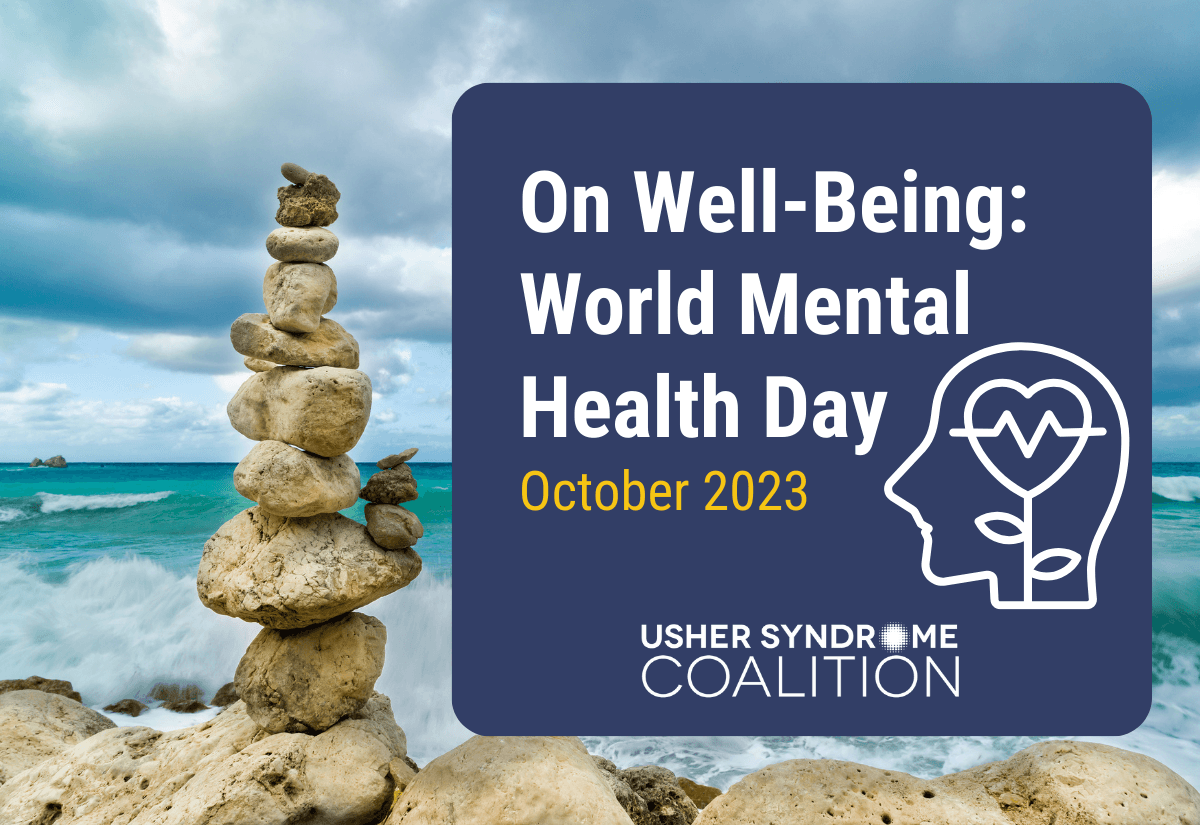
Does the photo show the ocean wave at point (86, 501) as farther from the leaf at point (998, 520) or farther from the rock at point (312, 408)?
the leaf at point (998, 520)

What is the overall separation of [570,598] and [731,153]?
250cm

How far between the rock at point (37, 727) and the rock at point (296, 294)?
12.6ft

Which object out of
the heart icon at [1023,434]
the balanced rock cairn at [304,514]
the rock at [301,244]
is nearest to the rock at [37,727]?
the balanced rock cairn at [304,514]

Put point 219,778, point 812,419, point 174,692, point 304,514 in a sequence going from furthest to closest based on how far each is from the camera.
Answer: point 174,692
point 304,514
point 219,778
point 812,419

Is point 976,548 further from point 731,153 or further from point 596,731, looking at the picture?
point 731,153

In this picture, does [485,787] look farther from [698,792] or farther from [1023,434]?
[1023,434]

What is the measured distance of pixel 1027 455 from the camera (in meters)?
3.09

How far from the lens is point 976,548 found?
10.1ft

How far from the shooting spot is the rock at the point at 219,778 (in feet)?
10.6

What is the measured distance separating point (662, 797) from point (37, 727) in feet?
15.8

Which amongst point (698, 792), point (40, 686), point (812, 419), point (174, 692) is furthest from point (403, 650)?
point (812, 419)

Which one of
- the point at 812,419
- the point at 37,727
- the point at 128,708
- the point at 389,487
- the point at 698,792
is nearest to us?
the point at 812,419

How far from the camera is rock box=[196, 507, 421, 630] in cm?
344

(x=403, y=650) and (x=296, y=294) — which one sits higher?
(x=296, y=294)
